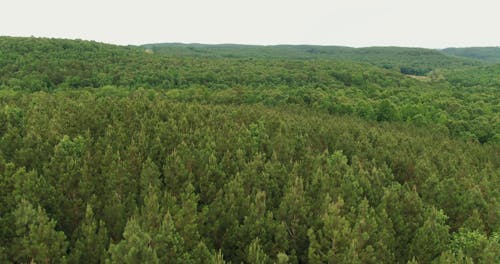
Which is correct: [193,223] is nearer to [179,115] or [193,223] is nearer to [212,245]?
[212,245]

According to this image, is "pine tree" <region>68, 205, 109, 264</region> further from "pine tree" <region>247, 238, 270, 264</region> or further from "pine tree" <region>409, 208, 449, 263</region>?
"pine tree" <region>409, 208, 449, 263</region>

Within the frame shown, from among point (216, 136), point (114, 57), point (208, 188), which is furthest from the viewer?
point (114, 57)

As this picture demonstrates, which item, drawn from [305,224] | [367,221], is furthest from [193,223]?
[367,221]

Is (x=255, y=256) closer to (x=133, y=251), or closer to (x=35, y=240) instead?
(x=133, y=251)

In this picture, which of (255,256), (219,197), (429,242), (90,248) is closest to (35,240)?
(90,248)

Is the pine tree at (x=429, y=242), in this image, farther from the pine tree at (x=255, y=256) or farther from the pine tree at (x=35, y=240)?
the pine tree at (x=35, y=240)

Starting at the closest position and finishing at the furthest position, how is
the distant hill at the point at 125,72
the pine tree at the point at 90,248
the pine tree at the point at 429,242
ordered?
the pine tree at the point at 90,248, the pine tree at the point at 429,242, the distant hill at the point at 125,72

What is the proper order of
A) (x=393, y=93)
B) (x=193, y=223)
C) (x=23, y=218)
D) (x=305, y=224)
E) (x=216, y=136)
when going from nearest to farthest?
1. (x=23, y=218)
2. (x=193, y=223)
3. (x=305, y=224)
4. (x=216, y=136)
5. (x=393, y=93)

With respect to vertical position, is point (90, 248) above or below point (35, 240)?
below

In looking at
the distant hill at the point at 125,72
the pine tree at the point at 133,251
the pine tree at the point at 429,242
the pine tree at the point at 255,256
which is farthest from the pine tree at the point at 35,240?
the distant hill at the point at 125,72

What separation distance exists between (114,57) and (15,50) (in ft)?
128

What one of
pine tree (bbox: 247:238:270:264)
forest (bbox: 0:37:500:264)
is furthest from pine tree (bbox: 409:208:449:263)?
pine tree (bbox: 247:238:270:264)

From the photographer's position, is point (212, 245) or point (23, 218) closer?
point (23, 218)

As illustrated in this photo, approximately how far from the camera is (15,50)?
14812 cm
